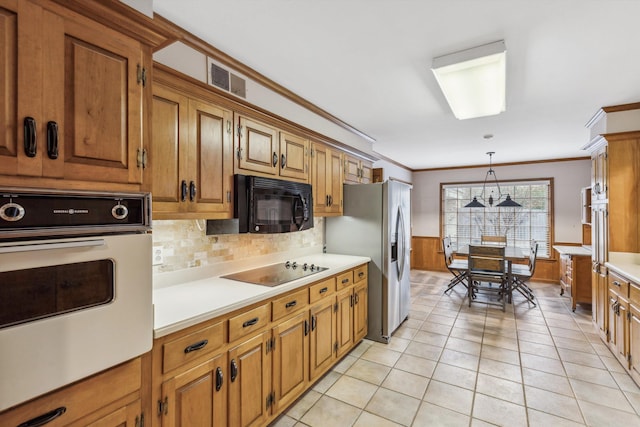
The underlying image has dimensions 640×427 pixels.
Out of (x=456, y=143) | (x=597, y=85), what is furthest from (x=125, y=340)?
(x=456, y=143)

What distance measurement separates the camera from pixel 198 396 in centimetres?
152

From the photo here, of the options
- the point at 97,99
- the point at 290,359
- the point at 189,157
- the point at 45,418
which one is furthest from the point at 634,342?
the point at 97,99

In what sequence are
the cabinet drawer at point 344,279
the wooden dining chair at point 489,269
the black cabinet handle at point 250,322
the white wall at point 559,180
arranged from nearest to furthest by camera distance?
1. the black cabinet handle at point 250,322
2. the cabinet drawer at point 344,279
3. the wooden dining chair at point 489,269
4. the white wall at point 559,180

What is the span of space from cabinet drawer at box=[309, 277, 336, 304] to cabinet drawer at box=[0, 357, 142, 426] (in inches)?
52.0

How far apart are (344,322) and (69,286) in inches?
89.2

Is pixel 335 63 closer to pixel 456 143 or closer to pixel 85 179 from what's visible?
pixel 85 179

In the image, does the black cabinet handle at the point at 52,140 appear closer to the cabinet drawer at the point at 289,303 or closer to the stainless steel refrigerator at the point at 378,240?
the cabinet drawer at the point at 289,303

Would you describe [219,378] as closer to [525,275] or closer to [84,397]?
[84,397]

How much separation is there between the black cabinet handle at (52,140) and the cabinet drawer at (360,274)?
2531mm

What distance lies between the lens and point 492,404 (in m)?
2.28

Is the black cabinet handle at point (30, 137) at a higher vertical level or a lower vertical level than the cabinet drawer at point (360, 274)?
higher

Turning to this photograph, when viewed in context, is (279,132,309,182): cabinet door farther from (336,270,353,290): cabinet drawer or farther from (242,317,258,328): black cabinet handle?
(242,317,258,328): black cabinet handle

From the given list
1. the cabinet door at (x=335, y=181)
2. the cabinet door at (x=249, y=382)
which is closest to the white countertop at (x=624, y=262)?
the cabinet door at (x=335, y=181)

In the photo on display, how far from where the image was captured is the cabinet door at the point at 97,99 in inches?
41.0
